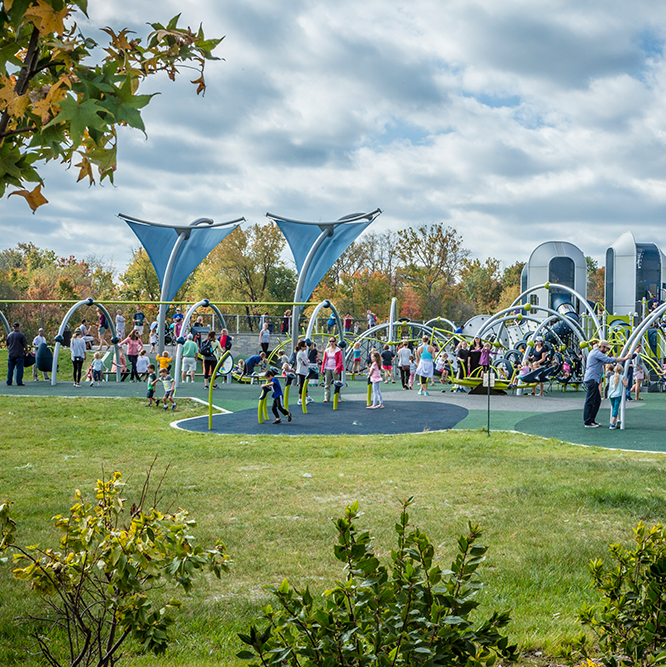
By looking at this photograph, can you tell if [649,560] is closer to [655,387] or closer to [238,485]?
[238,485]

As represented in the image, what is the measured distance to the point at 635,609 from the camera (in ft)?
7.56

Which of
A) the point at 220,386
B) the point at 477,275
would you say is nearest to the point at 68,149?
the point at 220,386

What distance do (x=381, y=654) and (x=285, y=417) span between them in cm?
1301

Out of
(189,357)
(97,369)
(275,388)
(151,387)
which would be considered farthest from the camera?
(189,357)

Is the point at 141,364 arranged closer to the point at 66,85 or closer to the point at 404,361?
the point at 404,361

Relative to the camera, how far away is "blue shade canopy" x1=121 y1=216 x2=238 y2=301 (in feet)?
84.1

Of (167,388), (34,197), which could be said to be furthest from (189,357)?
(34,197)

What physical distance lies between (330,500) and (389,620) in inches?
196

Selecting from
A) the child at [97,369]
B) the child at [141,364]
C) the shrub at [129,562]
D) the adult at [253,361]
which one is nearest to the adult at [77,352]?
the child at [97,369]

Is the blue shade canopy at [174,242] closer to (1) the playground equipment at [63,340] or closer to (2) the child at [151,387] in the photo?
(1) the playground equipment at [63,340]

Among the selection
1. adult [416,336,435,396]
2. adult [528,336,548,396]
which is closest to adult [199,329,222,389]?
adult [416,336,435,396]

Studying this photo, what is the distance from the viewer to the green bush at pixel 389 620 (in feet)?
5.87

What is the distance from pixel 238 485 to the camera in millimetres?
7445

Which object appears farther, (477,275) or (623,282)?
(477,275)
